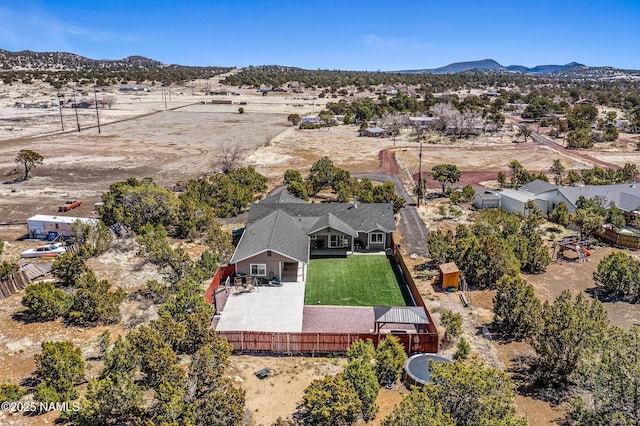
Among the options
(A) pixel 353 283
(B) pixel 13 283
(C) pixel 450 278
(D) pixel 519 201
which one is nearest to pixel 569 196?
(D) pixel 519 201

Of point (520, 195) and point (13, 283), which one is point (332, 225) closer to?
point (13, 283)

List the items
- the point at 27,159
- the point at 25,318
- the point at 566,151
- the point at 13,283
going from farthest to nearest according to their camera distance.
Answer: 1. the point at 566,151
2. the point at 27,159
3. the point at 13,283
4. the point at 25,318

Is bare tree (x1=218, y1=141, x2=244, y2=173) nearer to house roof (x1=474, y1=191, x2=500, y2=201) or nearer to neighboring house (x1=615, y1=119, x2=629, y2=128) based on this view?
house roof (x1=474, y1=191, x2=500, y2=201)

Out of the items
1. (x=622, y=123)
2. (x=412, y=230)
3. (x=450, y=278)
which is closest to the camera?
(x=450, y=278)

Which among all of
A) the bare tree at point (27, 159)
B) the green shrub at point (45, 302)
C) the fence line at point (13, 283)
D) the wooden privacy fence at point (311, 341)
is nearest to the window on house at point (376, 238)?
the wooden privacy fence at point (311, 341)

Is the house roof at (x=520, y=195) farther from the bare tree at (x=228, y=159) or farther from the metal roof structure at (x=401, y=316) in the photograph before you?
the bare tree at (x=228, y=159)

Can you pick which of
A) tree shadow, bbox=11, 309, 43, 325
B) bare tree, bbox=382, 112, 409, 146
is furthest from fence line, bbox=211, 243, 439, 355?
bare tree, bbox=382, 112, 409, 146
